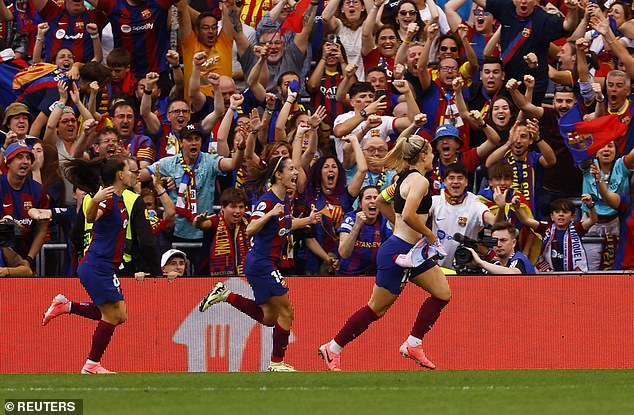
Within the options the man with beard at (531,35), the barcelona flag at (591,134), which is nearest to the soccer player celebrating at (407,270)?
the barcelona flag at (591,134)

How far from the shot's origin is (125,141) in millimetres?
16266

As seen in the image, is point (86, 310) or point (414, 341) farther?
point (86, 310)

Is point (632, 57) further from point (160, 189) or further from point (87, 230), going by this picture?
point (87, 230)

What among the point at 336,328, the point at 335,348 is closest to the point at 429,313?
the point at 335,348

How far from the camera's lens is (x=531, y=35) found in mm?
16719

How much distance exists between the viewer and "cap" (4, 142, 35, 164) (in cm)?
1506

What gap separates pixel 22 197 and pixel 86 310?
287 centimetres

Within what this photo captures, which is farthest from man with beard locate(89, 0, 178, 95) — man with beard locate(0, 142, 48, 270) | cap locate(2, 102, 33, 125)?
man with beard locate(0, 142, 48, 270)

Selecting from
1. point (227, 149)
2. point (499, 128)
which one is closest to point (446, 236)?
point (499, 128)

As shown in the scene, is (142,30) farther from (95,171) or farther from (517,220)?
(517,220)

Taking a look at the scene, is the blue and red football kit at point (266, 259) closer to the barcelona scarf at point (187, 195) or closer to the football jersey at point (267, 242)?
the football jersey at point (267, 242)

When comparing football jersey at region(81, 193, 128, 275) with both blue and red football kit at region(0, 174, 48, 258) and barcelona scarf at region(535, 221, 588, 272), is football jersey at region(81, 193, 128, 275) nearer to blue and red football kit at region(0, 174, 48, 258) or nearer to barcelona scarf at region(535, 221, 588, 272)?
blue and red football kit at region(0, 174, 48, 258)

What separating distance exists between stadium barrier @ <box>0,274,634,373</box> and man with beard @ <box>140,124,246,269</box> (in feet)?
4.83

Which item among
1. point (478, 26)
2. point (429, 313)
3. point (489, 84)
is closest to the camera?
point (429, 313)
